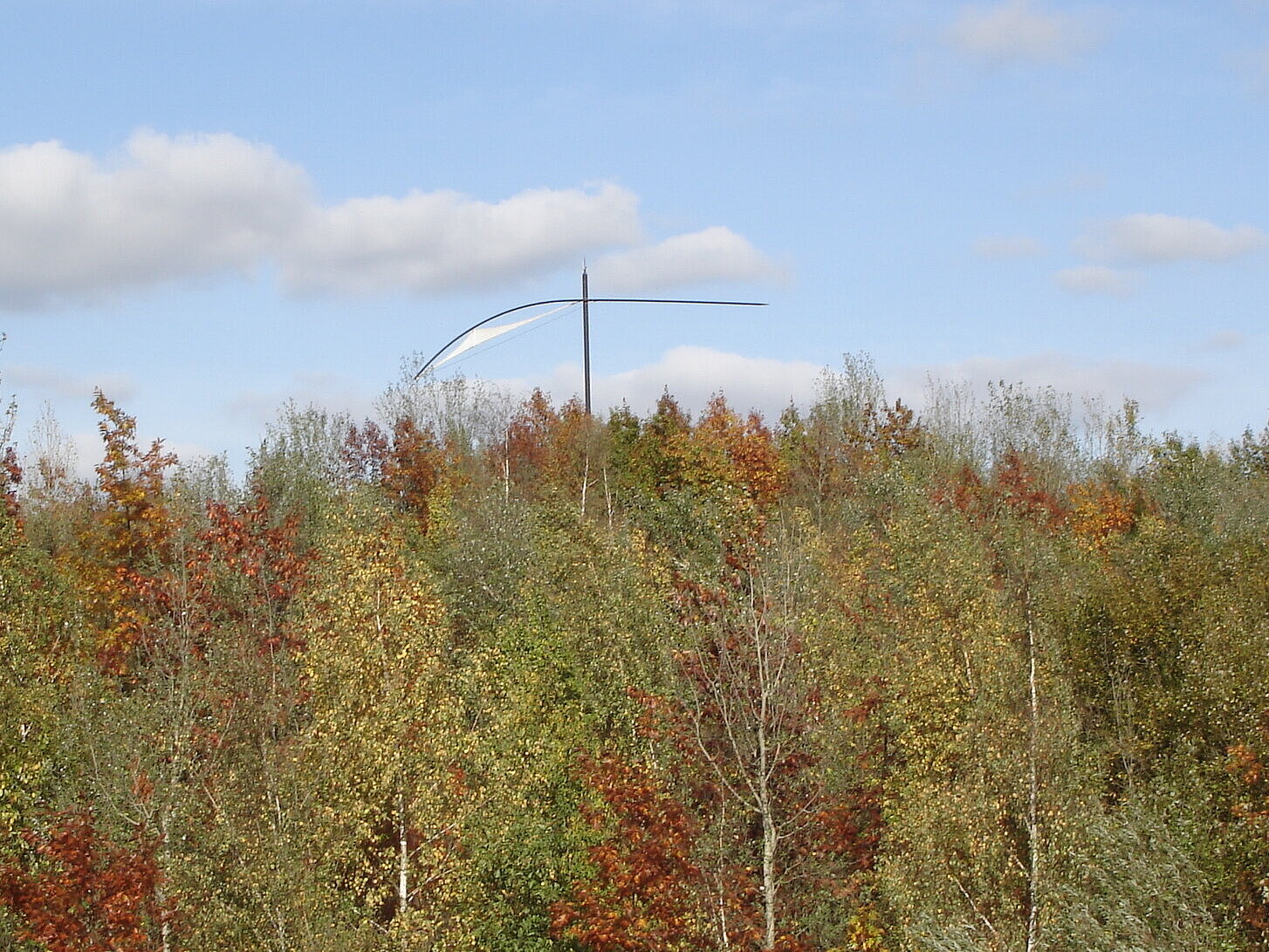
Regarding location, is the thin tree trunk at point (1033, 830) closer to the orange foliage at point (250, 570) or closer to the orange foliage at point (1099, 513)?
the orange foliage at point (250, 570)

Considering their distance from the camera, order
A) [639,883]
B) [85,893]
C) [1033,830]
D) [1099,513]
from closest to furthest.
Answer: [85,893], [1033,830], [639,883], [1099,513]

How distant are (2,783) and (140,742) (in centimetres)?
375

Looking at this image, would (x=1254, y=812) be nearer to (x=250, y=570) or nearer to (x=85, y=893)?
(x=85, y=893)

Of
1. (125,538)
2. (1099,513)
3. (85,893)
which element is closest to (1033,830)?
(85,893)

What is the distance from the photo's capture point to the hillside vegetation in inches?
1387

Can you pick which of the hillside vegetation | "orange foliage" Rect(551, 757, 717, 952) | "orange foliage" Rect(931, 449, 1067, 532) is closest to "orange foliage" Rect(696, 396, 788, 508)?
"orange foliage" Rect(931, 449, 1067, 532)

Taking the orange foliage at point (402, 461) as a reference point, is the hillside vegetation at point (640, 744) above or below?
below

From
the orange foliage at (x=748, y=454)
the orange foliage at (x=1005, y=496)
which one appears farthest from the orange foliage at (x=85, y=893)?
the orange foliage at (x=748, y=454)

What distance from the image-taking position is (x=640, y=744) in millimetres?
45656

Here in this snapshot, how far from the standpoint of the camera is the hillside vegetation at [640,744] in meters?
35.2

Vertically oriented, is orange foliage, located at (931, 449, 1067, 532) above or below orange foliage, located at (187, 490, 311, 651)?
above

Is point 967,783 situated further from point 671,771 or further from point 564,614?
point 564,614

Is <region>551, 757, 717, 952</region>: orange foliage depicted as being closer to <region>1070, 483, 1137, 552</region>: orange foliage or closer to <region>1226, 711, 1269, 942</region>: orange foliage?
<region>1226, 711, 1269, 942</region>: orange foliage

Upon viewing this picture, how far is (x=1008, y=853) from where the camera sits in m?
37.2
